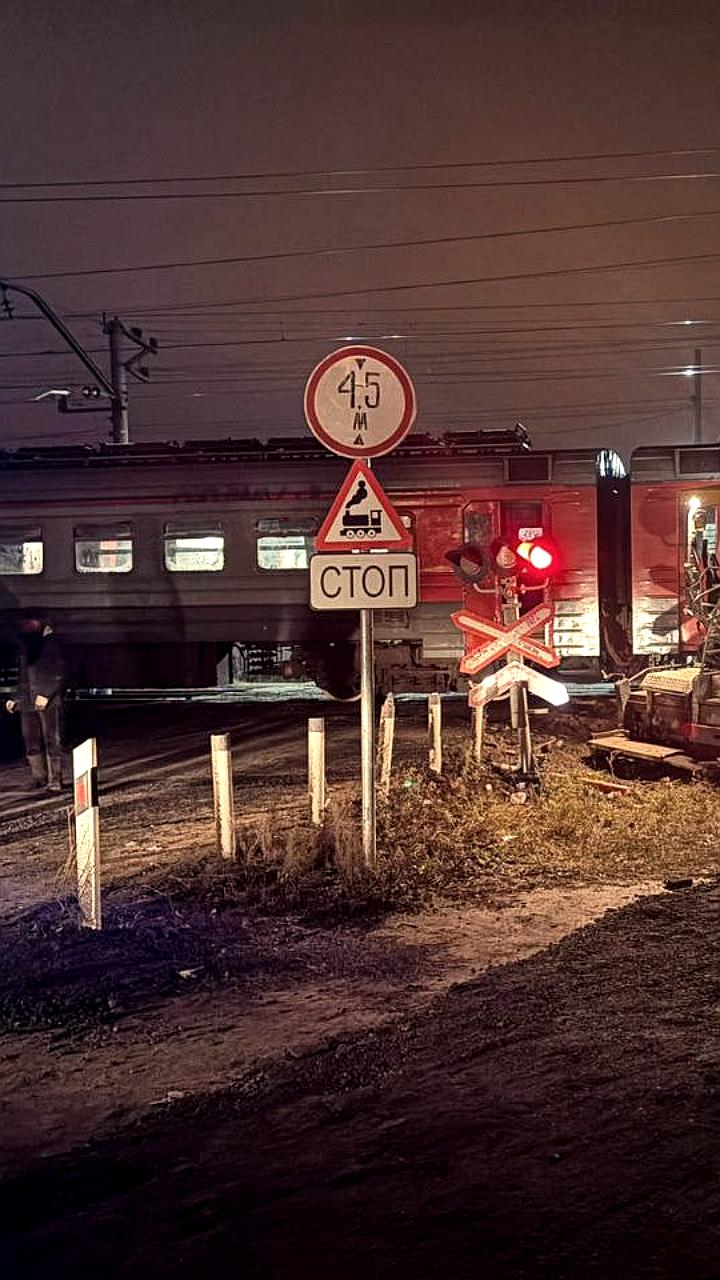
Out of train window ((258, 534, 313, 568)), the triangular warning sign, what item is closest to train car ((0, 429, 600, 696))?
train window ((258, 534, 313, 568))

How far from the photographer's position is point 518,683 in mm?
9664

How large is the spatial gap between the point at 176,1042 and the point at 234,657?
14.7 metres

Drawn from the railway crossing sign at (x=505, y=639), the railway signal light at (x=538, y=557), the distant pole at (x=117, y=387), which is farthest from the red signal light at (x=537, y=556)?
the distant pole at (x=117, y=387)

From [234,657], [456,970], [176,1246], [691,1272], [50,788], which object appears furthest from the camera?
[234,657]

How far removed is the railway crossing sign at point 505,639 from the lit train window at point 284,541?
8.33 meters

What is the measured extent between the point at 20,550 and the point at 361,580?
1240 centimetres

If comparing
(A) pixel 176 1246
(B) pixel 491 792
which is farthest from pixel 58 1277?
(B) pixel 491 792

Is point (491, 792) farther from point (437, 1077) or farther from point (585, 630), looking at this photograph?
point (585, 630)

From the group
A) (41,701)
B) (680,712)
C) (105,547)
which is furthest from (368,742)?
(105,547)

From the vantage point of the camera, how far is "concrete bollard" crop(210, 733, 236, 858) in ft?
25.8

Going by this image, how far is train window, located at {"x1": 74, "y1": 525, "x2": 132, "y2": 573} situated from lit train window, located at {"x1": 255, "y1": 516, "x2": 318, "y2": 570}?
2114 mm

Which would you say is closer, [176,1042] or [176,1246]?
[176,1246]

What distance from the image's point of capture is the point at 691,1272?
3.02 meters

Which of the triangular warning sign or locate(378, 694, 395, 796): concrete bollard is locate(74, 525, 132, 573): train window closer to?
locate(378, 694, 395, 796): concrete bollard
